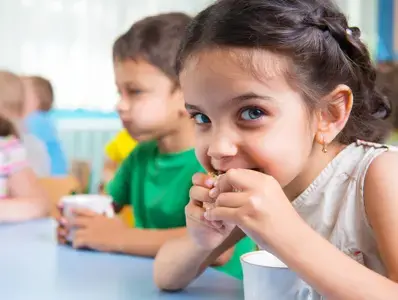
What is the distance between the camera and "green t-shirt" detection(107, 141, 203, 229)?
140cm

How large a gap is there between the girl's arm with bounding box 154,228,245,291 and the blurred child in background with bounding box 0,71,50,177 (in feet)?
6.25

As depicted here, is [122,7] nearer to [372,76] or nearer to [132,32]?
[132,32]

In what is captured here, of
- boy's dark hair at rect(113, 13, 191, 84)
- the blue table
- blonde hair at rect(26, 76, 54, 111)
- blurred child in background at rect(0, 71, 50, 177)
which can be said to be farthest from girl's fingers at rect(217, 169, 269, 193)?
blonde hair at rect(26, 76, 54, 111)

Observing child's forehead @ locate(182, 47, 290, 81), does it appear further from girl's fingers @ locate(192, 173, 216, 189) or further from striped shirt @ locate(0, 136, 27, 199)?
striped shirt @ locate(0, 136, 27, 199)

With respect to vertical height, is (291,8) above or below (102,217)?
above

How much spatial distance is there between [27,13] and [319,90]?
323 cm

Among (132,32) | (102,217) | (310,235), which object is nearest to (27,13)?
(132,32)

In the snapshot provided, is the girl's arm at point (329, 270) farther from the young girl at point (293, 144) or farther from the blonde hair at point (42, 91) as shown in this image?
the blonde hair at point (42, 91)

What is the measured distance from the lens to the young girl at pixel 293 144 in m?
0.65

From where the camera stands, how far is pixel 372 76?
34.8 inches

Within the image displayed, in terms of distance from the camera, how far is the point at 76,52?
3.79 meters

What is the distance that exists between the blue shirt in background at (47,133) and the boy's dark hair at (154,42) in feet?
5.96

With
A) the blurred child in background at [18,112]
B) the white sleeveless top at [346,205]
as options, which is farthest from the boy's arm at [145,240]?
the blurred child in background at [18,112]

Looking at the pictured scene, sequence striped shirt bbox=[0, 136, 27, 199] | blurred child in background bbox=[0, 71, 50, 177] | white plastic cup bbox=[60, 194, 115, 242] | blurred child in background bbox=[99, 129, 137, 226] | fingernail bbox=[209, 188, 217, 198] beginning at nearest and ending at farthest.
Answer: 1. fingernail bbox=[209, 188, 217, 198]
2. white plastic cup bbox=[60, 194, 115, 242]
3. striped shirt bbox=[0, 136, 27, 199]
4. blurred child in background bbox=[99, 129, 137, 226]
5. blurred child in background bbox=[0, 71, 50, 177]
